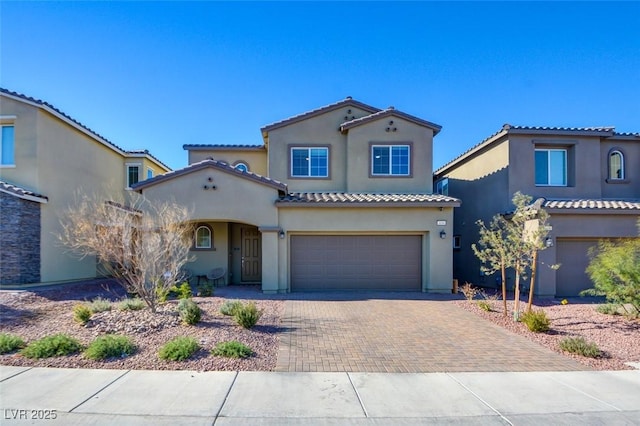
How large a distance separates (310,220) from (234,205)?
3046mm

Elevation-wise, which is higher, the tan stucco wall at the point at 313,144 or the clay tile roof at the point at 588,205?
the tan stucco wall at the point at 313,144

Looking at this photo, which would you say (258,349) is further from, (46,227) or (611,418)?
(46,227)

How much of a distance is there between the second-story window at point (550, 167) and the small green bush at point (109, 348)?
52.1ft

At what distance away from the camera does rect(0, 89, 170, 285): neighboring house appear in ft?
39.5

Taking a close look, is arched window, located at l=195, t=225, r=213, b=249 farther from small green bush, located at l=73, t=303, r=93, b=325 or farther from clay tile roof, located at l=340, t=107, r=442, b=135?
clay tile roof, located at l=340, t=107, r=442, b=135

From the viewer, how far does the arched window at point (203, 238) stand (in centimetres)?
1511

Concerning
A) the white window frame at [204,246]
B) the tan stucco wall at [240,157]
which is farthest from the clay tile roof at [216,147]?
the white window frame at [204,246]

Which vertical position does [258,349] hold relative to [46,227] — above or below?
below

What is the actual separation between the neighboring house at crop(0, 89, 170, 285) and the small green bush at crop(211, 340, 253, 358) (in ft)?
34.9

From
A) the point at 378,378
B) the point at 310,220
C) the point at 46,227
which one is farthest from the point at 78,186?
the point at 378,378

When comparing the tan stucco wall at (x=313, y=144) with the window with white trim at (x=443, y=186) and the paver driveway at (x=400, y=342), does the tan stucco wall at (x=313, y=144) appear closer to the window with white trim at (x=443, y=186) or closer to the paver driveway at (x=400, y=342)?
the paver driveway at (x=400, y=342)

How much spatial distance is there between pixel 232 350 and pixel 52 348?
346cm

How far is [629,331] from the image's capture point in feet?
27.1

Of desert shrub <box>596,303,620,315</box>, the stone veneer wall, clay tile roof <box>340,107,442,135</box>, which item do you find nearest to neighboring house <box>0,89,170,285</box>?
the stone veneer wall
